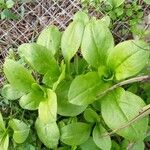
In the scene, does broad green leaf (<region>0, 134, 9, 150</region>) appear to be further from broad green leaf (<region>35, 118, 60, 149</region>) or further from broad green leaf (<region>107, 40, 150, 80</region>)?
broad green leaf (<region>107, 40, 150, 80</region>)

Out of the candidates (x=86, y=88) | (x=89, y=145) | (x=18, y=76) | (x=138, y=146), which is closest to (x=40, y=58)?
(x=18, y=76)

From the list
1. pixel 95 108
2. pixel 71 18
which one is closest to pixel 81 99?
pixel 95 108

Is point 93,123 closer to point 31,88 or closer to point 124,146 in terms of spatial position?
point 124,146

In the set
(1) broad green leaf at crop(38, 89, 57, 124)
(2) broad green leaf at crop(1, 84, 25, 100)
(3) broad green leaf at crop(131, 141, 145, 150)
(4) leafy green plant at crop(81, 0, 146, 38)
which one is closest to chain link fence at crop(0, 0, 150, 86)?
(4) leafy green plant at crop(81, 0, 146, 38)

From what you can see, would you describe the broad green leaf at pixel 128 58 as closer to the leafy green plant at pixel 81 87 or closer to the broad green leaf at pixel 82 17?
the leafy green plant at pixel 81 87

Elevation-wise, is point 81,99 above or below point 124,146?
above

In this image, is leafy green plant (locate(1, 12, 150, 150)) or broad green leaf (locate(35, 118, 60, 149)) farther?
broad green leaf (locate(35, 118, 60, 149))

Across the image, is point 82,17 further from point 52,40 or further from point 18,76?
point 18,76

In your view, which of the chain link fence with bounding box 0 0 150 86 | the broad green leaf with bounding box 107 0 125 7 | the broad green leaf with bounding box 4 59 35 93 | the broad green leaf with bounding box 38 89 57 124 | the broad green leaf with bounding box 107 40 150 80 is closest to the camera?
the broad green leaf with bounding box 107 40 150 80
